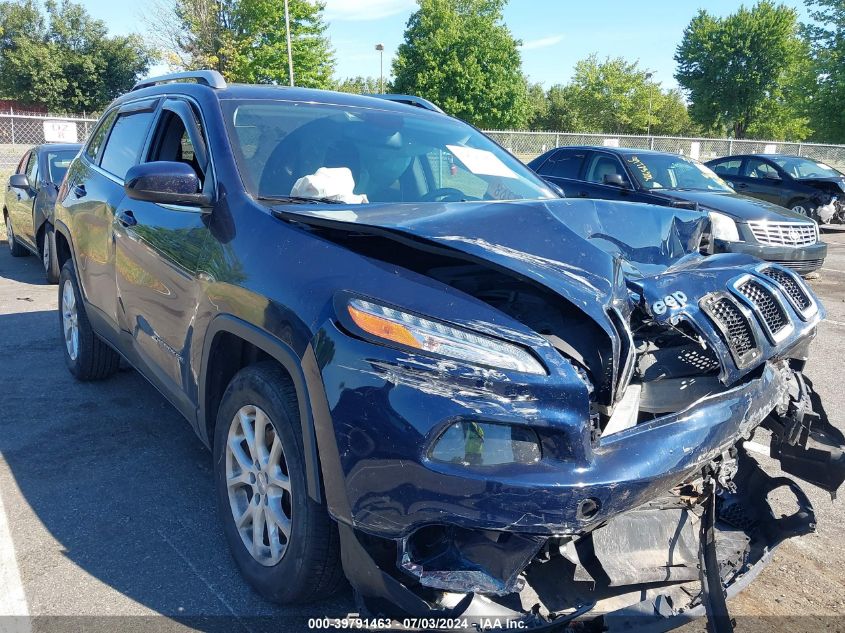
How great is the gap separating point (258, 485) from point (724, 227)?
7.19 metres

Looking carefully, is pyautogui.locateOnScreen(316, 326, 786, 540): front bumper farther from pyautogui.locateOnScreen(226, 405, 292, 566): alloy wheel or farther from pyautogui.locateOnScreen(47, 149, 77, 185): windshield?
pyautogui.locateOnScreen(47, 149, 77, 185): windshield

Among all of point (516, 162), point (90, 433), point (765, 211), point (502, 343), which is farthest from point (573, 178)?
point (502, 343)

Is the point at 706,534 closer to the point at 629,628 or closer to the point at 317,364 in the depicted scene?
the point at 629,628

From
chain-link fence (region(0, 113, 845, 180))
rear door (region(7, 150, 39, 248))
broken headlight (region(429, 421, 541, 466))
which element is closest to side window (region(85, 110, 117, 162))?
broken headlight (region(429, 421, 541, 466))

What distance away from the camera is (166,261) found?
3.11 meters

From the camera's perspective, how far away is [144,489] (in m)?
3.39

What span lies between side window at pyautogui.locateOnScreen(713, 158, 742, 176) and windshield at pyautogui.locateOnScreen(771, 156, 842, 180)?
0.73 metres

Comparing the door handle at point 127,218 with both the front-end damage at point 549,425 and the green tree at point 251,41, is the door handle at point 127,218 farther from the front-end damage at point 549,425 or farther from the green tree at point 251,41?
the green tree at point 251,41

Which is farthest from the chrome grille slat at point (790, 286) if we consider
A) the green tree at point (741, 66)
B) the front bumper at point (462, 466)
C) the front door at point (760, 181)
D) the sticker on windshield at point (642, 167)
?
the green tree at point (741, 66)

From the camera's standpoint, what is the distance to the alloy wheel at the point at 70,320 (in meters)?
4.86

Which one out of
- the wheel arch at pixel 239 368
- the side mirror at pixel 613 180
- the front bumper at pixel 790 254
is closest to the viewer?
the wheel arch at pixel 239 368

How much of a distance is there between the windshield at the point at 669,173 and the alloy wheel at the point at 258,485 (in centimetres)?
774

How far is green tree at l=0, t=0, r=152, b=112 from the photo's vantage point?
5134cm

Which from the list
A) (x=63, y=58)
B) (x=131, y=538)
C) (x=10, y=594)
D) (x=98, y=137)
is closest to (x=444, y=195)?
(x=131, y=538)
